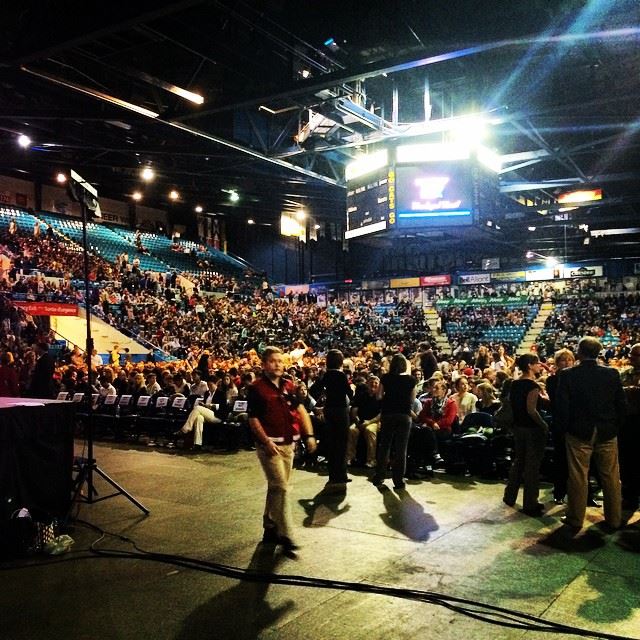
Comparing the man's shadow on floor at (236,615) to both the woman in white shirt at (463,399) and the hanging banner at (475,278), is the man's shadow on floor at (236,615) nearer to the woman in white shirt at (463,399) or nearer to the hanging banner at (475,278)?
the woman in white shirt at (463,399)

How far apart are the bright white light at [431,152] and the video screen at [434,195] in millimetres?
105

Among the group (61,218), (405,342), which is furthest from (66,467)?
(61,218)

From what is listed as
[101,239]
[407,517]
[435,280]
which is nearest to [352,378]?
[407,517]

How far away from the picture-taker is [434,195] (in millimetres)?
10750

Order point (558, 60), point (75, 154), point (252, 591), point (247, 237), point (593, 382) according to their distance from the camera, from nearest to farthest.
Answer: point (252, 591), point (593, 382), point (558, 60), point (75, 154), point (247, 237)

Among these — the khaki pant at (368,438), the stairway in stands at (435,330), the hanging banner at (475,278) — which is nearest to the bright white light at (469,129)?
the khaki pant at (368,438)

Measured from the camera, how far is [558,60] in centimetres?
882

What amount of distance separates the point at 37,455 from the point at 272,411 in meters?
2.15

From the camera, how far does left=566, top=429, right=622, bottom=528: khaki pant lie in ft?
17.2

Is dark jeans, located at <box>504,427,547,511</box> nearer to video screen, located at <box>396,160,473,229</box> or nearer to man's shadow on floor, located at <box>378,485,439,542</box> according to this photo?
man's shadow on floor, located at <box>378,485,439,542</box>

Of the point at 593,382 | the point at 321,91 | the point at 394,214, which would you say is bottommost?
the point at 593,382

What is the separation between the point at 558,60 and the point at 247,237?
34.3 metres

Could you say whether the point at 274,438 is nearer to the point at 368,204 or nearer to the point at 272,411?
the point at 272,411

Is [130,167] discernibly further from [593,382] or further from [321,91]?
[593,382]
